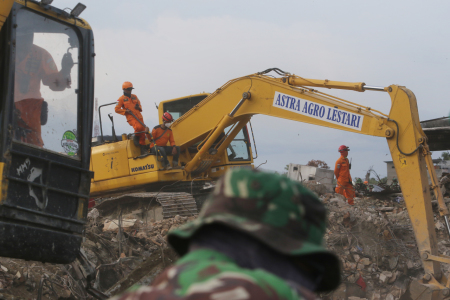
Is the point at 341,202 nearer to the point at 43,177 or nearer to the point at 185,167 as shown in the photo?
the point at 185,167

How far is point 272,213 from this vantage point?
99cm

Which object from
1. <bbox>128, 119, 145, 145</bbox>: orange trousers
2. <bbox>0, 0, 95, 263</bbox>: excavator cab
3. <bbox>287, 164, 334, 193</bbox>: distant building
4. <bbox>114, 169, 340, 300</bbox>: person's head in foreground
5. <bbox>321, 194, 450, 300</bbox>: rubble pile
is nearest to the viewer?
<bbox>114, 169, 340, 300</bbox>: person's head in foreground

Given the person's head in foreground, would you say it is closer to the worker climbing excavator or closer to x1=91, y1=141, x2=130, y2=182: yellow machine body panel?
the worker climbing excavator

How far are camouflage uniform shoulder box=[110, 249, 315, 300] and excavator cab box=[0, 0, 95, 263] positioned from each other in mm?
3274

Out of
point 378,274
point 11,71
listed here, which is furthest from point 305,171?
point 11,71

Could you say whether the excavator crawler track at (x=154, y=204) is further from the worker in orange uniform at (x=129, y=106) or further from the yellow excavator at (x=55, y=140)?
the yellow excavator at (x=55, y=140)

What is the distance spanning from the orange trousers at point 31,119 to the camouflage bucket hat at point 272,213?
347 cm

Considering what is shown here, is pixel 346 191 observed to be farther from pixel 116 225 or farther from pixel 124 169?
pixel 116 225

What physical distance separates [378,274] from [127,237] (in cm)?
376

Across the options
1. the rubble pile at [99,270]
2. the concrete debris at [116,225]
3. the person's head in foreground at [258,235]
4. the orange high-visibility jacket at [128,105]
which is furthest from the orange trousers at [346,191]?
the person's head in foreground at [258,235]

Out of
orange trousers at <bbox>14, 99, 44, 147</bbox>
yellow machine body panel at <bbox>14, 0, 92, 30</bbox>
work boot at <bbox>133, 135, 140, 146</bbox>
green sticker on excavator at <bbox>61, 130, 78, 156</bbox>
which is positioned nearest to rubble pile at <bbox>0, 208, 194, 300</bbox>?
green sticker on excavator at <bbox>61, 130, 78, 156</bbox>

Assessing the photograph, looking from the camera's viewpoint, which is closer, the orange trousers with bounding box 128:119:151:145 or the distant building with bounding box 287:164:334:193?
the orange trousers with bounding box 128:119:151:145

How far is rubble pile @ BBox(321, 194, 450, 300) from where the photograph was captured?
702 centimetres

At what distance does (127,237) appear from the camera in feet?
23.5
